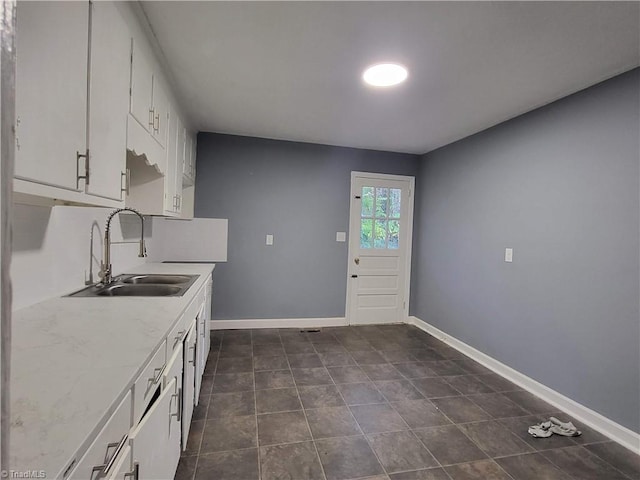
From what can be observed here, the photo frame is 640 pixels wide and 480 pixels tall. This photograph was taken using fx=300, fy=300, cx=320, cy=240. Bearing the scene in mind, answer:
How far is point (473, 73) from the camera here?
201cm

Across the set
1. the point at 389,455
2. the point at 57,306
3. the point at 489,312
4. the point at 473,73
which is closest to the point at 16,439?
the point at 57,306

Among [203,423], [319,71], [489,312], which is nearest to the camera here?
[203,423]

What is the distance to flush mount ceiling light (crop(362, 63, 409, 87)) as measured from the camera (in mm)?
1961

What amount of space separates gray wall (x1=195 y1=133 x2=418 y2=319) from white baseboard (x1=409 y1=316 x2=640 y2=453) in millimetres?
1639

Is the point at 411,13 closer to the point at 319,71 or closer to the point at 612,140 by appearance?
the point at 319,71

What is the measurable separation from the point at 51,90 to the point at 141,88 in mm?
863

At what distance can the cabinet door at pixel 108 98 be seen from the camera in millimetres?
1119

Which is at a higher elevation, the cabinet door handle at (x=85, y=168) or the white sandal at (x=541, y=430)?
the cabinet door handle at (x=85, y=168)

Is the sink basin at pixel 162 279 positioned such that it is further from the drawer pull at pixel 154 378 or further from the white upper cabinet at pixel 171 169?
the drawer pull at pixel 154 378

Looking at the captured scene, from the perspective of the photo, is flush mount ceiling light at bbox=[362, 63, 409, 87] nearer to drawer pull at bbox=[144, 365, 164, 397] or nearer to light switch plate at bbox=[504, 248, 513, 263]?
light switch plate at bbox=[504, 248, 513, 263]

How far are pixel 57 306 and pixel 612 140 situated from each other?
331 cm

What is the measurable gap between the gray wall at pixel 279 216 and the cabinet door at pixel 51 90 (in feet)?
8.44

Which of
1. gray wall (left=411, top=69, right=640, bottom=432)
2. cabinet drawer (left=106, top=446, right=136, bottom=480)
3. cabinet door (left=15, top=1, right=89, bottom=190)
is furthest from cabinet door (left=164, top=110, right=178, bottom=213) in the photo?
gray wall (left=411, top=69, right=640, bottom=432)

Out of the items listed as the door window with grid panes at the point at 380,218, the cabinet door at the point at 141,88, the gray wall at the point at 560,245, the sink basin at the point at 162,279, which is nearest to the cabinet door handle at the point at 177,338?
the sink basin at the point at 162,279
